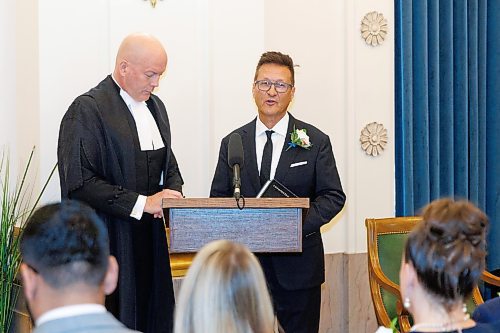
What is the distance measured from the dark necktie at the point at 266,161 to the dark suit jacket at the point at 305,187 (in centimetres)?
3

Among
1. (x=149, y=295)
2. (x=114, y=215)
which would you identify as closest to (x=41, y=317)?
(x=114, y=215)

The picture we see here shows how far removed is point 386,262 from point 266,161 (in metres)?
1.13

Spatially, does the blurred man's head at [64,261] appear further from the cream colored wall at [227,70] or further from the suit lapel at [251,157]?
the cream colored wall at [227,70]

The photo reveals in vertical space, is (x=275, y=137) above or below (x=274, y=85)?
below

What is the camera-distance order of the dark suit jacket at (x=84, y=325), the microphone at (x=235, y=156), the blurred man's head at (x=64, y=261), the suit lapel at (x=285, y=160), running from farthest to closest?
1. the suit lapel at (x=285, y=160)
2. the microphone at (x=235, y=156)
3. the blurred man's head at (x=64, y=261)
4. the dark suit jacket at (x=84, y=325)

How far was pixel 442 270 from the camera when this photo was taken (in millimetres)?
2176

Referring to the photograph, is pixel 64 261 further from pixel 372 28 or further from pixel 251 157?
pixel 372 28

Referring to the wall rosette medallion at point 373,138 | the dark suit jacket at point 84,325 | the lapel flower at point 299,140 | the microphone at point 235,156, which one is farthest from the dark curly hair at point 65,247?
the wall rosette medallion at point 373,138

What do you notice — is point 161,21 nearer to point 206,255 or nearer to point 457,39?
point 457,39

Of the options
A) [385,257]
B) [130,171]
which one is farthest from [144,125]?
[385,257]

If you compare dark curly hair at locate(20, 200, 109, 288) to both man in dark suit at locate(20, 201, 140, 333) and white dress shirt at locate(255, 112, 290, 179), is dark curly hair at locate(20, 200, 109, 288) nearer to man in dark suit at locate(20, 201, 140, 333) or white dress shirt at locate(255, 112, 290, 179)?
man in dark suit at locate(20, 201, 140, 333)

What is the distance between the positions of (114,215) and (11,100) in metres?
1.18

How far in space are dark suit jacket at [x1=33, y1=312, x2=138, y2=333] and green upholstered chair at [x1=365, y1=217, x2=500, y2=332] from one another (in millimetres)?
2866

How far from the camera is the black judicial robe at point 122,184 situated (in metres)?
4.06
